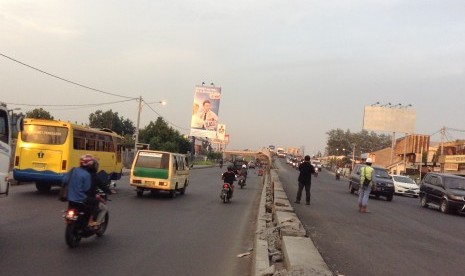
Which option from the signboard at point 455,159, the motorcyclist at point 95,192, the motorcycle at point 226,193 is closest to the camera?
the motorcyclist at point 95,192

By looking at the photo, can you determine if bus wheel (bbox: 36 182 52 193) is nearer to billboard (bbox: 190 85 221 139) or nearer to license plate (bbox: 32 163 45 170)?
Result: license plate (bbox: 32 163 45 170)

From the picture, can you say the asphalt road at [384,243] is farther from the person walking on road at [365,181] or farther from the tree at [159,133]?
the tree at [159,133]

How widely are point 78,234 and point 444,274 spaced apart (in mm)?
6321

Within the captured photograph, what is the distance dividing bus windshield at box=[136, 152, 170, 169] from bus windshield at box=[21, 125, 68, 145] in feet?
10.7

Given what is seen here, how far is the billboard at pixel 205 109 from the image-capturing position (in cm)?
7069

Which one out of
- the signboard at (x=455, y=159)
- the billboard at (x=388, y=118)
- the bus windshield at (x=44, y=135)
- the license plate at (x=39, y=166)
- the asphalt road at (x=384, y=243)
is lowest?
the asphalt road at (x=384, y=243)

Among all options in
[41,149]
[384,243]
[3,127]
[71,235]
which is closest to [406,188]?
[41,149]

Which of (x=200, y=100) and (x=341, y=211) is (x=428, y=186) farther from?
(x=200, y=100)

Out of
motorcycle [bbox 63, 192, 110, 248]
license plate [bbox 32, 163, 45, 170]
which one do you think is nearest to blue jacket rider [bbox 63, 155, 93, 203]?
motorcycle [bbox 63, 192, 110, 248]

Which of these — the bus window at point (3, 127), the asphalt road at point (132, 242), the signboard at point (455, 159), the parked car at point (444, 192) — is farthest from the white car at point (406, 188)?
the bus window at point (3, 127)

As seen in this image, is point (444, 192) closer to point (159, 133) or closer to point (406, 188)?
point (406, 188)

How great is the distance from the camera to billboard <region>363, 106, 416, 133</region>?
56125 mm

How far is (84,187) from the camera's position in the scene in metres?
9.08

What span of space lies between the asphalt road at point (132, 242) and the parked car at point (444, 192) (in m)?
10.7
